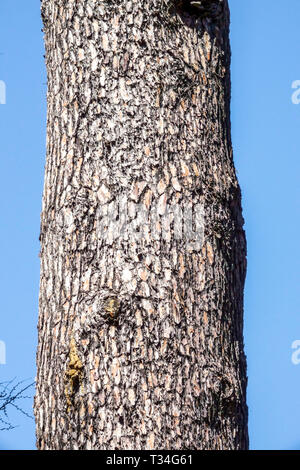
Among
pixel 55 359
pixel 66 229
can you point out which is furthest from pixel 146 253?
pixel 55 359

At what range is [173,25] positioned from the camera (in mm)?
2803

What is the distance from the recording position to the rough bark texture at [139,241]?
2.43 metres

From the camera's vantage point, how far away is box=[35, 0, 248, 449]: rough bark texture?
2.43 meters

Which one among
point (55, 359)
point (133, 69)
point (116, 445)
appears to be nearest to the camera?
point (116, 445)

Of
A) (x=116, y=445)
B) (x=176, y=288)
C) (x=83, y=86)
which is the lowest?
(x=116, y=445)

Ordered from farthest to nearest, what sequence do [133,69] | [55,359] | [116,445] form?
[133,69], [55,359], [116,445]

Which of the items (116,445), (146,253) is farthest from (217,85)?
(116,445)

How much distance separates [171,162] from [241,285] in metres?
0.55

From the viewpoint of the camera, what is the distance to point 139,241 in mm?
2529

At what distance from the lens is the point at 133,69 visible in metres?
2.72

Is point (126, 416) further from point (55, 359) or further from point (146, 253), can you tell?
point (146, 253)

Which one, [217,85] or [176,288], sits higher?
[217,85]

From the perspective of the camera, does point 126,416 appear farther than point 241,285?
No

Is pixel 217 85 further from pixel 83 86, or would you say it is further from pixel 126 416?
pixel 126 416
